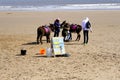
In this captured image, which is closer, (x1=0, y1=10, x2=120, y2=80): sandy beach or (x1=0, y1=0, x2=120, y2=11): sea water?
(x1=0, y1=10, x2=120, y2=80): sandy beach

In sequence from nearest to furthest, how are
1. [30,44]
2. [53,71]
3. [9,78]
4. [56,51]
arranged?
[9,78]
[53,71]
[56,51]
[30,44]

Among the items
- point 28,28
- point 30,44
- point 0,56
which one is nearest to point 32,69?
point 0,56

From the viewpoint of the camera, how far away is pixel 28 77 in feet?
41.0

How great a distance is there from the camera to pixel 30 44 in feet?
66.9

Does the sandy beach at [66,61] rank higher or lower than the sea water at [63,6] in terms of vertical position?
lower

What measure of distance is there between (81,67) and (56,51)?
248 centimetres

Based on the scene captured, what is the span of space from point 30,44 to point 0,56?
378 centimetres

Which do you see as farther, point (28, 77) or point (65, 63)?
point (65, 63)

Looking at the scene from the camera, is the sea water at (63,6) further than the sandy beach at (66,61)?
Yes

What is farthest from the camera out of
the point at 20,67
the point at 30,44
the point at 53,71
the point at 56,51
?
the point at 30,44

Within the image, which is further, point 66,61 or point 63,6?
point 63,6

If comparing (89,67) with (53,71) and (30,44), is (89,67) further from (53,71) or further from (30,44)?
(30,44)

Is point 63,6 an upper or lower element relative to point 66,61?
upper

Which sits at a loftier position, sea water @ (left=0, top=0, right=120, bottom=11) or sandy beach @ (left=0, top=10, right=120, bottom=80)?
sea water @ (left=0, top=0, right=120, bottom=11)
